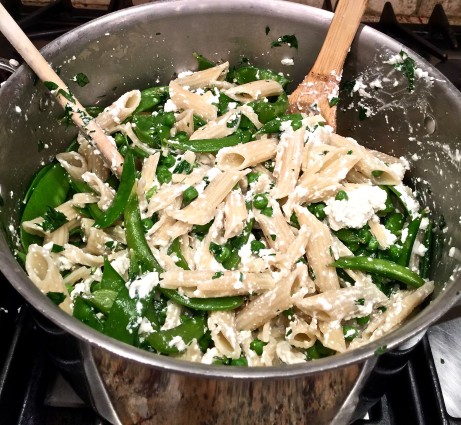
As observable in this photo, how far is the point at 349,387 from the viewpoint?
3.72 feet

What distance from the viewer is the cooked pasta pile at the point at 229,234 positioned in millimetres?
1256

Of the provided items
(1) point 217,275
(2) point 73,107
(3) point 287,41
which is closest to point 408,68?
(3) point 287,41

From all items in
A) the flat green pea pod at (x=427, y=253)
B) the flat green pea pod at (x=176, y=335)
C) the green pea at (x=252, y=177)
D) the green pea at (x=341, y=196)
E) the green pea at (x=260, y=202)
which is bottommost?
the flat green pea pod at (x=176, y=335)

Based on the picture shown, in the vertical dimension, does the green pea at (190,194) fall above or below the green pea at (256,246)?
above

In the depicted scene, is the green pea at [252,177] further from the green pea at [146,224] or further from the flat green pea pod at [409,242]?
the flat green pea pod at [409,242]

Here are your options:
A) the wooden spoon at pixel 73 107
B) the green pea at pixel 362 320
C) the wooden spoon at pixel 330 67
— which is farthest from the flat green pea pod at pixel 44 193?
the green pea at pixel 362 320

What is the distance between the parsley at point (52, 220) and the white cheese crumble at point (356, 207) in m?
0.69

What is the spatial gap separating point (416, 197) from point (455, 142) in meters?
0.21

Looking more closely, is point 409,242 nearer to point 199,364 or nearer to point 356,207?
point 356,207

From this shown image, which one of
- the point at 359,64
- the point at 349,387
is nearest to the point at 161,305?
the point at 349,387

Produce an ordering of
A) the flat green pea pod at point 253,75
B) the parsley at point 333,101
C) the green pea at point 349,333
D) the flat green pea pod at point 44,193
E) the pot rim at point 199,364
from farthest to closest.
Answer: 1. the flat green pea pod at point 253,75
2. the parsley at point 333,101
3. the flat green pea pod at point 44,193
4. the green pea at point 349,333
5. the pot rim at point 199,364

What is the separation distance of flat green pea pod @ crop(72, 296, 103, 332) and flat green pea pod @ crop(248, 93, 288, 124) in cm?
74

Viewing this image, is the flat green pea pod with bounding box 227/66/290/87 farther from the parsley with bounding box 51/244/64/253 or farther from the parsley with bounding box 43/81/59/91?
the parsley with bounding box 51/244/64/253

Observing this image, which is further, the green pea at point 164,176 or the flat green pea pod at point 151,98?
the flat green pea pod at point 151,98
